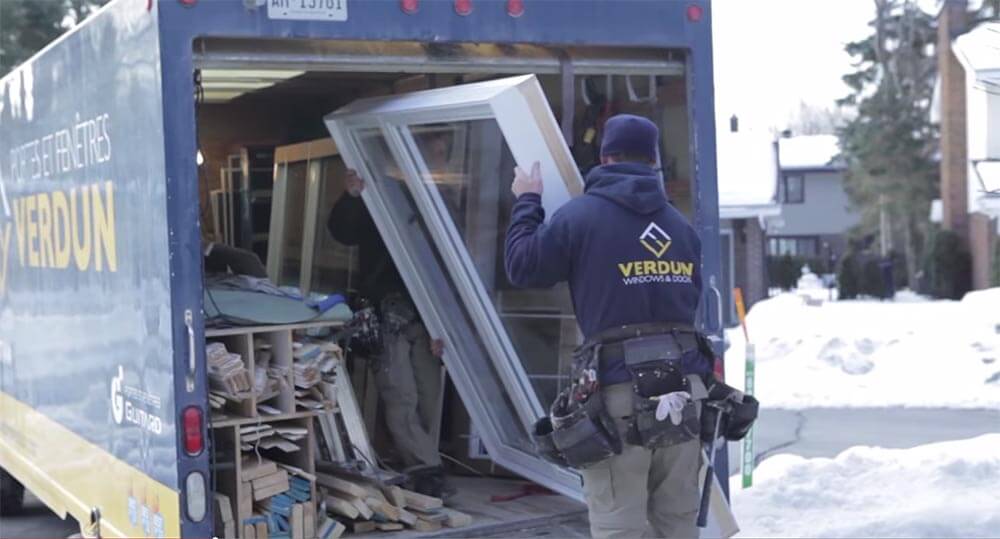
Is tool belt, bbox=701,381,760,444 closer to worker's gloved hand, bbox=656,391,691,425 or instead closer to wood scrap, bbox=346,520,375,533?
worker's gloved hand, bbox=656,391,691,425

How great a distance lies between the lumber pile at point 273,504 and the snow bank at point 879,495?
3332mm

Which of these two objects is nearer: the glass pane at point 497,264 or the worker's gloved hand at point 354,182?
the glass pane at point 497,264

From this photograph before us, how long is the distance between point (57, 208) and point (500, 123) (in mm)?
2100

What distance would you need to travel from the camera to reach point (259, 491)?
5.02 meters

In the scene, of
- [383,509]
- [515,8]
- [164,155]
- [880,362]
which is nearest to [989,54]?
[515,8]

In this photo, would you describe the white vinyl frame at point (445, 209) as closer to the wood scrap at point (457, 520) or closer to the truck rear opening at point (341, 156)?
the truck rear opening at point (341, 156)

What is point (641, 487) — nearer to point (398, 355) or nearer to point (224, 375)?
point (224, 375)

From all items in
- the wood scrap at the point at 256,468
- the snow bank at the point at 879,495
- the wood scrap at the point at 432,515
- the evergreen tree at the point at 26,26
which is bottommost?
the snow bank at the point at 879,495

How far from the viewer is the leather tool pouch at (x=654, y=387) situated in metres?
4.32

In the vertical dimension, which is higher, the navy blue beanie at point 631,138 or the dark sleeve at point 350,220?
the navy blue beanie at point 631,138

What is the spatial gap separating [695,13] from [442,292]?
1.78 metres

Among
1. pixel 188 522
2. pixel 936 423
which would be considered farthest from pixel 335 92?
pixel 936 423

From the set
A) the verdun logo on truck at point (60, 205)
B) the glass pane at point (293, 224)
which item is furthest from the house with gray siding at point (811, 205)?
the verdun logo on truck at point (60, 205)

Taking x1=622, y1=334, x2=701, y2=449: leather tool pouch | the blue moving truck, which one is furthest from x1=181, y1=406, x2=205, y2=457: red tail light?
x1=622, y1=334, x2=701, y2=449: leather tool pouch
